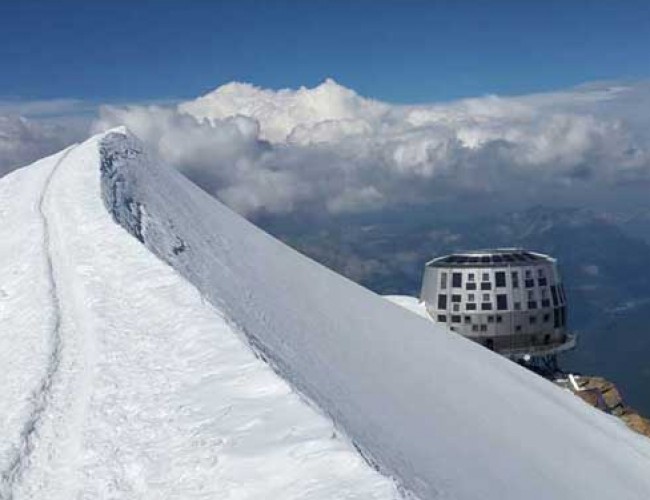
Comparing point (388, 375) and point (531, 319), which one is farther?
point (531, 319)

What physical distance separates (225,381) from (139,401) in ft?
4.39

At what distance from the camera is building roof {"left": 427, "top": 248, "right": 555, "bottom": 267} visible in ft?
204

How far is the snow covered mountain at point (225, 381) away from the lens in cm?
975

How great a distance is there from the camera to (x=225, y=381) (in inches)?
472

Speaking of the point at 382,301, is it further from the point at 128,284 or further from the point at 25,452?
the point at 25,452

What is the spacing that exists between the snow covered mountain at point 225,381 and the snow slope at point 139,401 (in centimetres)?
3

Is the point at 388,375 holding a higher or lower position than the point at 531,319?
higher

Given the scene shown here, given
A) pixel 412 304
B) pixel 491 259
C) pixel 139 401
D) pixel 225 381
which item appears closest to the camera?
pixel 139 401

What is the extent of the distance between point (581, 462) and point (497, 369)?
6.71 metres

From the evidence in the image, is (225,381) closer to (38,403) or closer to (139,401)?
(139,401)

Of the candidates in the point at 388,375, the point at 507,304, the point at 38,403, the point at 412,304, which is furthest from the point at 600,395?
the point at 38,403

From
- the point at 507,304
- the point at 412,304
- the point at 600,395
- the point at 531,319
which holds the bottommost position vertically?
the point at 600,395

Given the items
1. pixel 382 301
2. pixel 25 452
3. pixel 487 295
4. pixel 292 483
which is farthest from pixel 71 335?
pixel 487 295

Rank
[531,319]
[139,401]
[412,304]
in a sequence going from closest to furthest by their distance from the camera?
1. [139,401]
2. [531,319]
3. [412,304]
